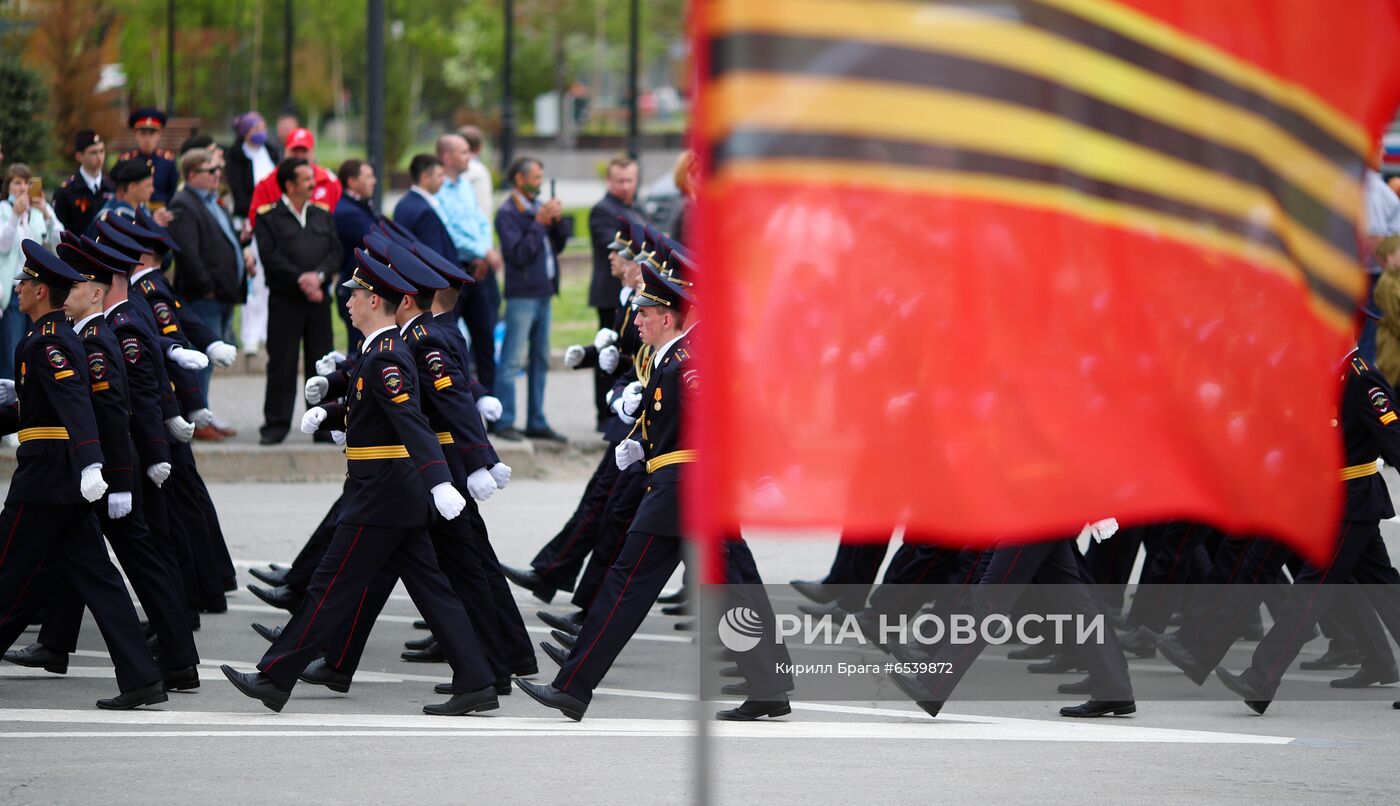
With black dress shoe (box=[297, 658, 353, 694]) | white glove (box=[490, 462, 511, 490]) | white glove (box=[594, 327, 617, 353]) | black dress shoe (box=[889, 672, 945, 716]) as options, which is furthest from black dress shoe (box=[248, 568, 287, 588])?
black dress shoe (box=[889, 672, 945, 716])

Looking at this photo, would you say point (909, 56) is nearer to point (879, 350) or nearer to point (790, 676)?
point (879, 350)

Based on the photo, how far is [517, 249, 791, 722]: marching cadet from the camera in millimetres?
7559

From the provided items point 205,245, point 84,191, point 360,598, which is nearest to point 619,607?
point 360,598

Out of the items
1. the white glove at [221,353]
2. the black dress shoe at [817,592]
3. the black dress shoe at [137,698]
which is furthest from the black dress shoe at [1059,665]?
the white glove at [221,353]

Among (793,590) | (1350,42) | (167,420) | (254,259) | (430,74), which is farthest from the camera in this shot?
(430,74)

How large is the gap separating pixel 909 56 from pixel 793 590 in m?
7.17

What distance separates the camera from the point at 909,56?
3617 millimetres

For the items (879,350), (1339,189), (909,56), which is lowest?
(879,350)

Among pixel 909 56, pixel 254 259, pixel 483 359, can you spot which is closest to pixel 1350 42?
pixel 909 56

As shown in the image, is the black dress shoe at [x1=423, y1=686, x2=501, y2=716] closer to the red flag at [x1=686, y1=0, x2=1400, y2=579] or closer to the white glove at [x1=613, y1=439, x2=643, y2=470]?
the white glove at [x1=613, y1=439, x2=643, y2=470]

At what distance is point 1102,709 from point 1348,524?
4.24ft

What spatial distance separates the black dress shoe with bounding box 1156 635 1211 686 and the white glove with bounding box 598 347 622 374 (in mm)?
3099

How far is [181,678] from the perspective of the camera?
26.7 feet

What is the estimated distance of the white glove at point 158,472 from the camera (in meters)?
8.45
